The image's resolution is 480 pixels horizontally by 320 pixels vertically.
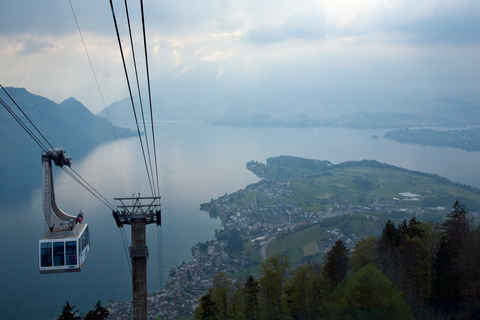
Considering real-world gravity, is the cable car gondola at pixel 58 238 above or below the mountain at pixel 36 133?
below

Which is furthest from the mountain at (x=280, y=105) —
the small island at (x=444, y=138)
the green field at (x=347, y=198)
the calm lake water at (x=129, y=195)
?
the green field at (x=347, y=198)

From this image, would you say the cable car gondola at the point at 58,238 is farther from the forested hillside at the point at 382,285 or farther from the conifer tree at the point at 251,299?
the conifer tree at the point at 251,299

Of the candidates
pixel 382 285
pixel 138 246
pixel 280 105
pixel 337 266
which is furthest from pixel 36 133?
pixel 280 105

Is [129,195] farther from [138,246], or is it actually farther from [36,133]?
[36,133]

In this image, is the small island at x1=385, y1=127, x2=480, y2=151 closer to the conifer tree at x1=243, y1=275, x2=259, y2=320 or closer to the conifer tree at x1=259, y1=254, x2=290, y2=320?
the conifer tree at x1=259, y1=254, x2=290, y2=320

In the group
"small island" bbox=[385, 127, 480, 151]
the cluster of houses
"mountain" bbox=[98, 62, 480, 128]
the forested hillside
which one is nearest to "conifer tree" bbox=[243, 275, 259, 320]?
the forested hillside

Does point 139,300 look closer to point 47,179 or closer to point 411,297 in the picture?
point 47,179

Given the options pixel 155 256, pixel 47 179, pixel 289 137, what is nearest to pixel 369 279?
pixel 47 179
